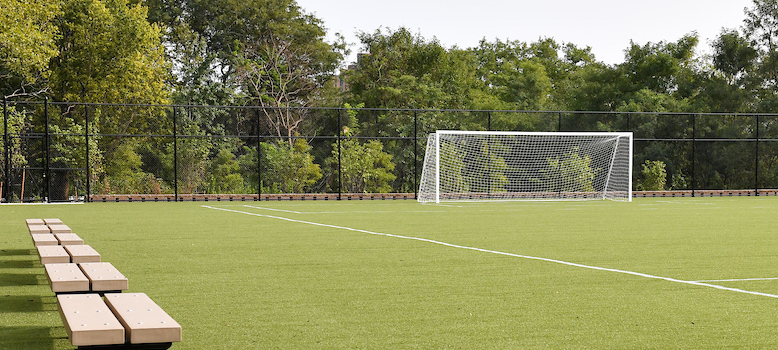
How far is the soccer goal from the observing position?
2708 centimetres

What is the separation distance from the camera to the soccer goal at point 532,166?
27.1m

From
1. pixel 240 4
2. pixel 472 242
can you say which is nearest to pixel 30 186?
pixel 240 4

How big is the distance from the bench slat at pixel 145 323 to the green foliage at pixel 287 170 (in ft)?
80.8

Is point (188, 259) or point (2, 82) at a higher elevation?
point (2, 82)

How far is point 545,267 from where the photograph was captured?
7918 millimetres

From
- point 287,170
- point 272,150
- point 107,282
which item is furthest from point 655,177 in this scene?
point 107,282

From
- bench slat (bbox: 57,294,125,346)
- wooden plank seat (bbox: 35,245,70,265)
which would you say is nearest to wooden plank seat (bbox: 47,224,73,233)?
wooden plank seat (bbox: 35,245,70,265)

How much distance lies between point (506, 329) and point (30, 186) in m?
23.8

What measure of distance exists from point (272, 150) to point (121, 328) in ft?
86.5

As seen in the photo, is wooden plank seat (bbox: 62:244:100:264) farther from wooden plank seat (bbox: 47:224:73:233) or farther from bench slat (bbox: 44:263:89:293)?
wooden plank seat (bbox: 47:224:73:233)

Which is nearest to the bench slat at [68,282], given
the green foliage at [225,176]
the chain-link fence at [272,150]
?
the chain-link fence at [272,150]

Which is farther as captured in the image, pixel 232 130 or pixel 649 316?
pixel 232 130

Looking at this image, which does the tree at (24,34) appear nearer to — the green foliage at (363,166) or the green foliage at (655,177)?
the green foliage at (363,166)

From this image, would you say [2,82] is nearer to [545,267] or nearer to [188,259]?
[188,259]
